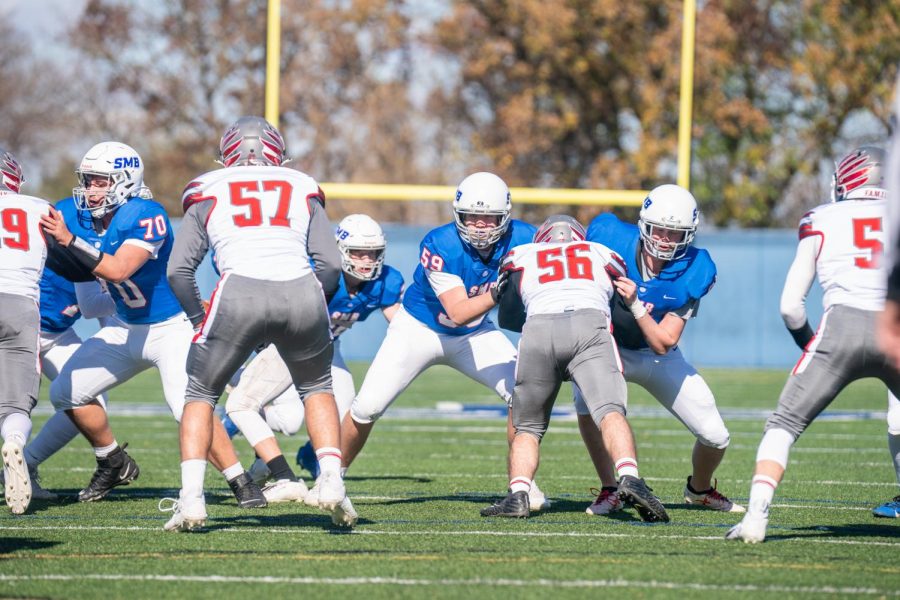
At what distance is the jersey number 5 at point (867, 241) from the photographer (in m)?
5.25

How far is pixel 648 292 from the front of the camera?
6348mm

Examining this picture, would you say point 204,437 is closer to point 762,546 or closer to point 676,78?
point 762,546

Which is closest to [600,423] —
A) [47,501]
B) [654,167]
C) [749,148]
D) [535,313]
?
[535,313]

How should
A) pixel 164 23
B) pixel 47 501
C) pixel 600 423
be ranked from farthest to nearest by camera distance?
1. pixel 164 23
2. pixel 47 501
3. pixel 600 423

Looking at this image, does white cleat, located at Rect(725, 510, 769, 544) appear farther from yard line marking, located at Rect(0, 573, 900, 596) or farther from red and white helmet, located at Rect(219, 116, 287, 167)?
red and white helmet, located at Rect(219, 116, 287, 167)

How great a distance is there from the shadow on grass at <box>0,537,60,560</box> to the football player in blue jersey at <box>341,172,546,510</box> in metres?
1.97

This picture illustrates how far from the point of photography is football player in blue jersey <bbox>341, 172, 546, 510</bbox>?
6574 millimetres

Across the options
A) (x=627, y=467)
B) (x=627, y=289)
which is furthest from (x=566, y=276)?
(x=627, y=467)

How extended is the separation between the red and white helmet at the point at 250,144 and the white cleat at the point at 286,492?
73.1 inches

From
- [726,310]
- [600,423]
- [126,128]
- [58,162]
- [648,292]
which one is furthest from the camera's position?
[58,162]

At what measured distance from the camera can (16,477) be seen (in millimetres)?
5820

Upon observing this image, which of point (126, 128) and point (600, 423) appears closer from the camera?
point (600, 423)

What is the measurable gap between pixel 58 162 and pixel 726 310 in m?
19.3

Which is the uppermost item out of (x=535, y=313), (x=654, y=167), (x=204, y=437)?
(x=654, y=167)
